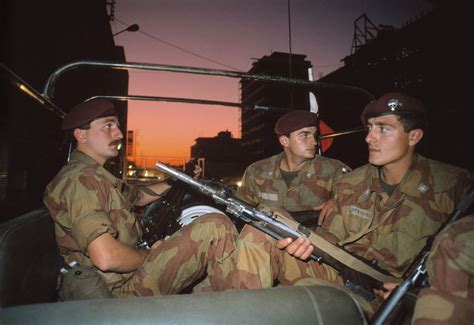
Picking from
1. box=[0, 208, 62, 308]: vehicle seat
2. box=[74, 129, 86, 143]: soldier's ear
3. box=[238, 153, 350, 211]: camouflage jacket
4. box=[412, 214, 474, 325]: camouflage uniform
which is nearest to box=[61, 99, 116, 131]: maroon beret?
box=[74, 129, 86, 143]: soldier's ear

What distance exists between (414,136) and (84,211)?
2.36 metres

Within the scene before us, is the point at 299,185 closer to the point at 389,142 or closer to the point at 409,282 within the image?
the point at 389,142

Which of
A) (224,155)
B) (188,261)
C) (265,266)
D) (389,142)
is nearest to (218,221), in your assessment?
(188,261)

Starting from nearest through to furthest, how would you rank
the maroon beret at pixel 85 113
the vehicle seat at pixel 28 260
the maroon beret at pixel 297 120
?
the vehicle seat at pixel 28 260 < the maroon beret at pixel 85 113 < the maroon beret at pixel 297 120

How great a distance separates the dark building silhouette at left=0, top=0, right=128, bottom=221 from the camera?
1937 millimetres

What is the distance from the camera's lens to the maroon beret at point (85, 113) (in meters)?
2.04

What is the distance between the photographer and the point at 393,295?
1269mm

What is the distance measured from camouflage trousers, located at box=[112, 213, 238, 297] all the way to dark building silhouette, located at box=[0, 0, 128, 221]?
804mm

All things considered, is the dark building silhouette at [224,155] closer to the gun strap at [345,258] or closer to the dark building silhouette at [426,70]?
the dark building silhouette at [426,70]

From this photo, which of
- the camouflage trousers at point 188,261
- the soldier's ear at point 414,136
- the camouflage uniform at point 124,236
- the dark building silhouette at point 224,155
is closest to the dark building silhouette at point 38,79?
the camouflage uniform at point 124,236

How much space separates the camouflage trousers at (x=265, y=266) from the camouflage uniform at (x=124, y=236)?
129 mm

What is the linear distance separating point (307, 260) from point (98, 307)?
1.50 m

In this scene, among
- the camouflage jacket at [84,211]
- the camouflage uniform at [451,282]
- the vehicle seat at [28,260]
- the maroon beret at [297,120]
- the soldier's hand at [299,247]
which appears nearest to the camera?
the camouflage uniform at [451,282]

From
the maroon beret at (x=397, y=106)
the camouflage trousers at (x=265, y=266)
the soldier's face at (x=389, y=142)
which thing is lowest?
the camouflage trousers at (x=265, y=266)
